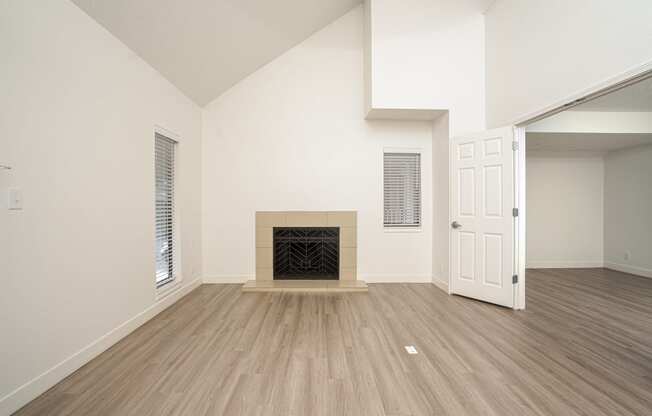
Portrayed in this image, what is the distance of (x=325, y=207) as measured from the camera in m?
4.40

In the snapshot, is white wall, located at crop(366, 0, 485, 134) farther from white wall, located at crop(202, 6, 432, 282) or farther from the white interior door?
white wall, located at crop(202, 6, 432, 282)

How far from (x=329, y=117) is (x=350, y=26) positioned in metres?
1.48

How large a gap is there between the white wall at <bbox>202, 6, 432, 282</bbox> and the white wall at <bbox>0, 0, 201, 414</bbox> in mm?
1374

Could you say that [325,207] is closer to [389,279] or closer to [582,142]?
[389,279]

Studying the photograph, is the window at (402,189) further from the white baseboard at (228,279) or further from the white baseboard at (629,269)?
the white baseboard at (629,269)

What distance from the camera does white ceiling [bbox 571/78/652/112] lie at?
3.29 metres

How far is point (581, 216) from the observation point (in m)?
5.51

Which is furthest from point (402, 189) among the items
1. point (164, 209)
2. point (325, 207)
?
point (164, 209)

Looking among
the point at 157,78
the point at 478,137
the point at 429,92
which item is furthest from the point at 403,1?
the point at 157,78

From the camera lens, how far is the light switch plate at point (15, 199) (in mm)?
1630

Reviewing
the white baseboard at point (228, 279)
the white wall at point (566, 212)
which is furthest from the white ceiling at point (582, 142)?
the white baseboard at point (228, 279)

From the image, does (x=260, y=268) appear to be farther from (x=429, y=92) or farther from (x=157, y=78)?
(x=429, y=92)

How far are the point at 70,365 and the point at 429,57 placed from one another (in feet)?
16.1

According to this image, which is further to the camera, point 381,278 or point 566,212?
point 566,212
